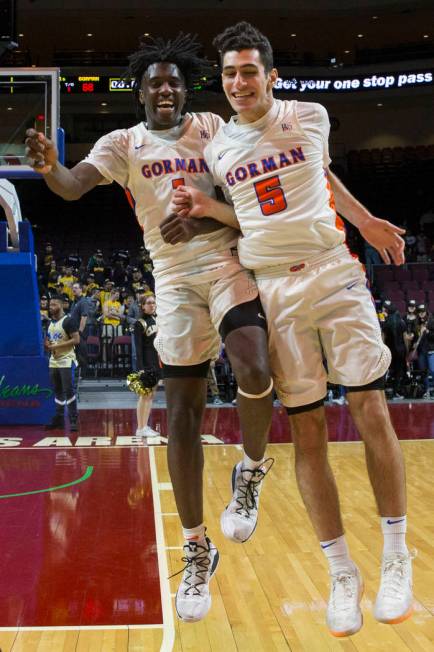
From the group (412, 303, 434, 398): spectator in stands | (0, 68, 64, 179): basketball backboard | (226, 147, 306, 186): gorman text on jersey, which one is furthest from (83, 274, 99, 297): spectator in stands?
(226, 147, 306, 186): gorman text on jersey

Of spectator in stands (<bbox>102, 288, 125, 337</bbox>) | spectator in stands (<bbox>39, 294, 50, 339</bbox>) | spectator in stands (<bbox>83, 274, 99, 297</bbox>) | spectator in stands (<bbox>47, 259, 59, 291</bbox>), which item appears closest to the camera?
spectator in stands (<bbox>39, 294, 50, 339</bbox>)

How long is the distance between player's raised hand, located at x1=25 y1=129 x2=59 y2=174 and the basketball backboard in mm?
4215

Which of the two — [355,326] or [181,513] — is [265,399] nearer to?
[355,326]

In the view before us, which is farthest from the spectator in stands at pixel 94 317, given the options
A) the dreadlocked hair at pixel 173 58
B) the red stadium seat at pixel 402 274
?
the dreadlocked hair at pixel 173 58

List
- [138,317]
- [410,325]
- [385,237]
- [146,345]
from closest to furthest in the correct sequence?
[385,237]
[146,345]
[138,317]
[410,325]

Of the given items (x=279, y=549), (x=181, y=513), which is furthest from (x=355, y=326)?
(x=279, y=549)

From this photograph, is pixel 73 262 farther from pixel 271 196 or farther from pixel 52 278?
pixel 271 196

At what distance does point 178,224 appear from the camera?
11.4 ft

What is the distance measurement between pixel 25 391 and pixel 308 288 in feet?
32.4

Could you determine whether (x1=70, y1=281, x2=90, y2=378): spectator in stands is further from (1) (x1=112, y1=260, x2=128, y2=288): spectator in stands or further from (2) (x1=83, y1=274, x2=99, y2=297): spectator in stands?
(1) (x1=112, y1=260, x2=128, y2=288): spectator in stands

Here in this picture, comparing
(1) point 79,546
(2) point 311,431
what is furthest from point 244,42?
(1) point 79,546

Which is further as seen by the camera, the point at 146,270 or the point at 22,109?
the point at 146,270

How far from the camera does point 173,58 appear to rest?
3816 millimetres

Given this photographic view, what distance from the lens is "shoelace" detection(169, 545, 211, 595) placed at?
12.4 ft
